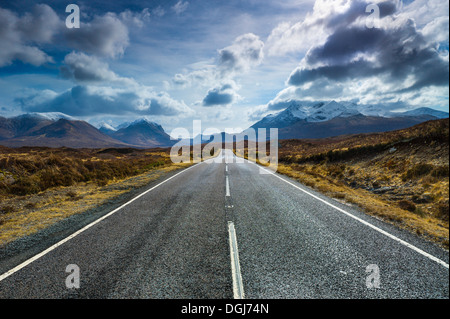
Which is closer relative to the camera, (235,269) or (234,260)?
(235,269)

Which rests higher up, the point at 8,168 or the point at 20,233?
the point at 8,168

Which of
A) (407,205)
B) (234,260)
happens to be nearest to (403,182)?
(407,205)

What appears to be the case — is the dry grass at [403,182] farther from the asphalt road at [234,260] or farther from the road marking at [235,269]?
the road marking at [235,269]

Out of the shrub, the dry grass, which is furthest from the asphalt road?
the shrub

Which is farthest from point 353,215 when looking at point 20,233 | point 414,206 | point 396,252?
point 20,233

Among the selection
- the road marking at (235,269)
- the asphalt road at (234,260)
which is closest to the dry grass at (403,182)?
the asphalt road at (234,260)

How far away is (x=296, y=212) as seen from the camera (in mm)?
6734

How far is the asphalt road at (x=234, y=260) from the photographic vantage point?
10.3 feet

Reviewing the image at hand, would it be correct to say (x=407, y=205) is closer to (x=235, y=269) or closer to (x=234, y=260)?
(x=234, y=260)

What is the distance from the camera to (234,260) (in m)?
3.89

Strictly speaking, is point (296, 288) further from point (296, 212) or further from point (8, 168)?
point (8, 168)

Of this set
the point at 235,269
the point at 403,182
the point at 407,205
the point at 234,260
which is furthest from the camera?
the point at 403,182
